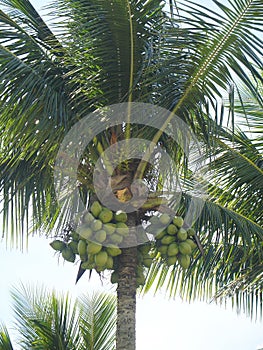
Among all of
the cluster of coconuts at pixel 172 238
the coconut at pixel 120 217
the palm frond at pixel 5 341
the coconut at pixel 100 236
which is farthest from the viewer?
the palm frond at pixel 5 341

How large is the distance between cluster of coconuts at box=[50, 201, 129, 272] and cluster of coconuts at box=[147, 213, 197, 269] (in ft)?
0.88

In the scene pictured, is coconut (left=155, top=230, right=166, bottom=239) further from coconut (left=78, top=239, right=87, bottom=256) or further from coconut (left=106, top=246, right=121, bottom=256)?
coconut (left=78, top=239, right=87, bottom=256)

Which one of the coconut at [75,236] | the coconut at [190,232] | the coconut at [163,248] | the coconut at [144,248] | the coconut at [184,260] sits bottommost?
the coconut at [184,260]

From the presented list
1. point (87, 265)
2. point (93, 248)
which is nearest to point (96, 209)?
point (93, 248)

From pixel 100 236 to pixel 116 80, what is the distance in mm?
1299

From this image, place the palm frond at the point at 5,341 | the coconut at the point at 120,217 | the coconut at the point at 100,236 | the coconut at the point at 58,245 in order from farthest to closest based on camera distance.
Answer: the palm frond at the point at 5,341 < the coconut at the point at 58,245 < the coconut at the point at 120,217 < the coconut at the point at 100,236

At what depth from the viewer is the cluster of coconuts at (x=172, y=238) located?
16.7 feet

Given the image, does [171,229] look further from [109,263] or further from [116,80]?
[116,80]

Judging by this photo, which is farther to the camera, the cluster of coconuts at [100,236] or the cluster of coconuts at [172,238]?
the cluster of coconuts at [172,238]

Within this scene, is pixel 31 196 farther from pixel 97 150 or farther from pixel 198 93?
pixel 198 93

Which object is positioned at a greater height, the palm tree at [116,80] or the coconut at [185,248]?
the palm tree at [116,80]

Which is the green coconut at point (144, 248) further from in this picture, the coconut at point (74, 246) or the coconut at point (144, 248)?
the coconut at point (74, 246)

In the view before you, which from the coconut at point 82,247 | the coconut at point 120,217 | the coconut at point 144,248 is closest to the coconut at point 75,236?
the coconut at point 82,247

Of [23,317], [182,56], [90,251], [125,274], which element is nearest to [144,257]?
[125,274]
